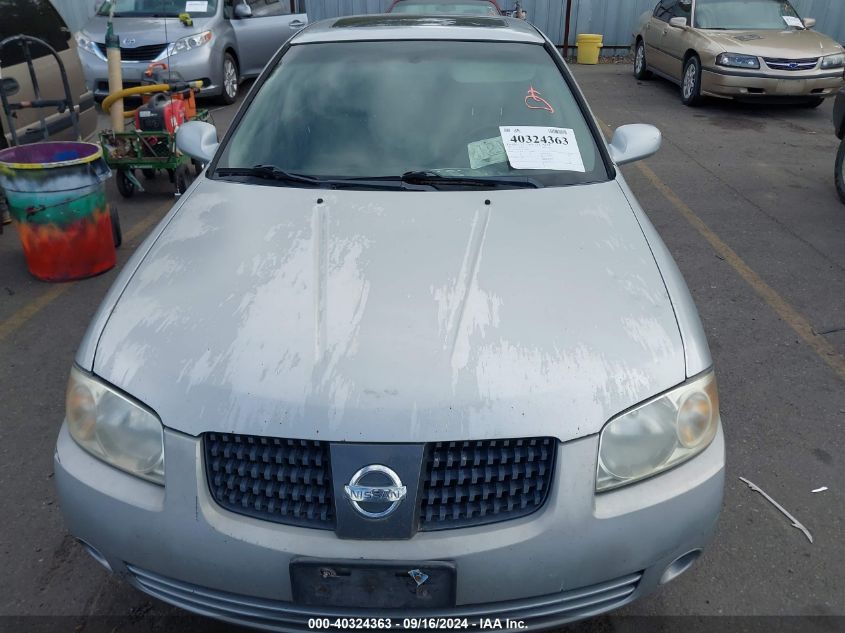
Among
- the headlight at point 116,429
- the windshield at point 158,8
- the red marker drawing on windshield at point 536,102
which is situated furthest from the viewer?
the windshield at point 158,8

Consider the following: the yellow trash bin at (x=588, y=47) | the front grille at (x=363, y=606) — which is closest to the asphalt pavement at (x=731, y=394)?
the front grille at (x=363, y=606)

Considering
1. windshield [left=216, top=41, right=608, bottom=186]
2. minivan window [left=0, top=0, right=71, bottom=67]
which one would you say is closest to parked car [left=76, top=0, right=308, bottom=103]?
minivan window [left=0, top=0, right=71, bottom=67]

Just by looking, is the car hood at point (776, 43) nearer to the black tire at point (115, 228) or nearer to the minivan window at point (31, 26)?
the minivan window at point (31, 26)

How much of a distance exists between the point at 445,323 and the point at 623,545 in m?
0.72

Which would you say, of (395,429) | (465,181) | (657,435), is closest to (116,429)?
(395,429)

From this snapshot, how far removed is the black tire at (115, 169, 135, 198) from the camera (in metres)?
6.30

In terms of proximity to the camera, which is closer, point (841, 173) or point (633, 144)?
point (633, 144)

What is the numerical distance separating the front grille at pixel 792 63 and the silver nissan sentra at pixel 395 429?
844 cm

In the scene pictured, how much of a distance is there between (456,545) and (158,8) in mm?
10428

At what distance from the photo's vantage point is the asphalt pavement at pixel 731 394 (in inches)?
94.7

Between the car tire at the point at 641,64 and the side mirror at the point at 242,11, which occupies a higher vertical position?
the side mirror at the point at 242,11

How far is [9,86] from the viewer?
17.7 ft

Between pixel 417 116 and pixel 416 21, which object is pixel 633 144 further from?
pixel 416 21

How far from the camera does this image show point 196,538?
179 centimetres
